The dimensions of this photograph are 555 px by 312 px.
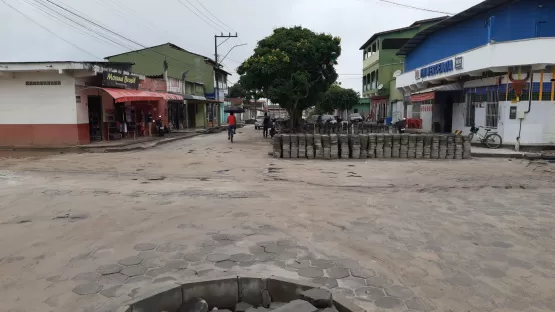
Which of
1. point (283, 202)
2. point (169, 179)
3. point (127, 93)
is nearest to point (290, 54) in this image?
point (127, 93)

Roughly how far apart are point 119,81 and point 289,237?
57.2ft

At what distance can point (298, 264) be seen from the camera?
14.8 feet

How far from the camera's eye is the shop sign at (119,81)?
1871 cm

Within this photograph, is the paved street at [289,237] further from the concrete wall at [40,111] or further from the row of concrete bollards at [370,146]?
the concrete wall at [40,111]

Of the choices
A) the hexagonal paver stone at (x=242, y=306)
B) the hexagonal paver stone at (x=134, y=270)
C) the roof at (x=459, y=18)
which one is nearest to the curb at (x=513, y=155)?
the roof at (x=459, y=18)

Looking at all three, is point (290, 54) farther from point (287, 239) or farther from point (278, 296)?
point (278, 296)

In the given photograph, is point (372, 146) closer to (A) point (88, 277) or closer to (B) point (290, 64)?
(B) point (290, 64)

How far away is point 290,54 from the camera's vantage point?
21.9 m

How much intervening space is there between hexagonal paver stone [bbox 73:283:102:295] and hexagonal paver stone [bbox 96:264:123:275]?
11.2 inches

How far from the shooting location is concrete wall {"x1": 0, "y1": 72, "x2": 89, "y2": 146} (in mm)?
17641

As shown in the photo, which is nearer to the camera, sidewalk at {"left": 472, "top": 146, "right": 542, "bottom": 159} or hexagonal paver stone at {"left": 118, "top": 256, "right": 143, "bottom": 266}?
hexagonal paver stone at {"left": 118, "top": 256, "right": 143, "bottom": 266}

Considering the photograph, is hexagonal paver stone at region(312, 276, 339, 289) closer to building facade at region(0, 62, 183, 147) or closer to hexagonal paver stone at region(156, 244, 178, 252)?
hexagonal paver stone at region(156, 244, 178, 252)

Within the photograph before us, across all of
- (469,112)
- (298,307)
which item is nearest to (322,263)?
(298,307)

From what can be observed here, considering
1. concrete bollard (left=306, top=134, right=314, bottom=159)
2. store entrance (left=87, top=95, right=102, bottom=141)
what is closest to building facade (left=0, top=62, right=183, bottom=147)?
store entrance (left=87, top=95, right=102, bottom=141)
